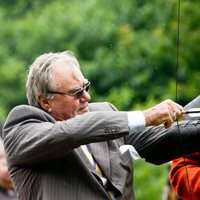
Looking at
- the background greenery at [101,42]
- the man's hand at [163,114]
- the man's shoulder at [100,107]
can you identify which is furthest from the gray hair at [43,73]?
the background greenery at [101,42]

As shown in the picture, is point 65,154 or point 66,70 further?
point 66,70

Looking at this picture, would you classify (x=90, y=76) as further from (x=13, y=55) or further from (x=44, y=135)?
(x=44, y=135)

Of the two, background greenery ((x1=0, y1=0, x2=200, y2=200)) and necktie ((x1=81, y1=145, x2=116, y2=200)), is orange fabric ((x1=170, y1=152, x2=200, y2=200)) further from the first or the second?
background greenery ((x1=0, y1=0, x2=200, y2=200))

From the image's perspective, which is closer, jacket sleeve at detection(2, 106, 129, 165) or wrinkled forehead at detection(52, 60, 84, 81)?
jacket sleeve at detection(2, 106, 129, 165)

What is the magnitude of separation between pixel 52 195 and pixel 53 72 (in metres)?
0.69

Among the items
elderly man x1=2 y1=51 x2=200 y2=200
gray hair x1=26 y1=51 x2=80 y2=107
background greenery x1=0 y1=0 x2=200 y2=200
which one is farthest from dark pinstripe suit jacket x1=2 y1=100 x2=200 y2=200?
background greenery x1=0 y1=0 x2=200 y2=200

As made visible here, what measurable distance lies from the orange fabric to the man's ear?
934 millimetres

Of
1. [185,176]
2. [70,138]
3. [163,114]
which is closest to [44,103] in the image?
[70,138]

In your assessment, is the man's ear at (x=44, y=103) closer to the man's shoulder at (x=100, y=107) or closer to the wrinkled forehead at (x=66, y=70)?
the wrinkled forehead at (x=66, y=70)

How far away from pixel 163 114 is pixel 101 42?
21.3 m

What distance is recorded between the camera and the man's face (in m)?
6.35

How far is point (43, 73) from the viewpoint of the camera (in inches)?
251

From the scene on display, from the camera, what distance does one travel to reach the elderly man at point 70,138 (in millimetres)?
6062

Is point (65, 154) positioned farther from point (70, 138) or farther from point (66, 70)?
point (66, 70)
